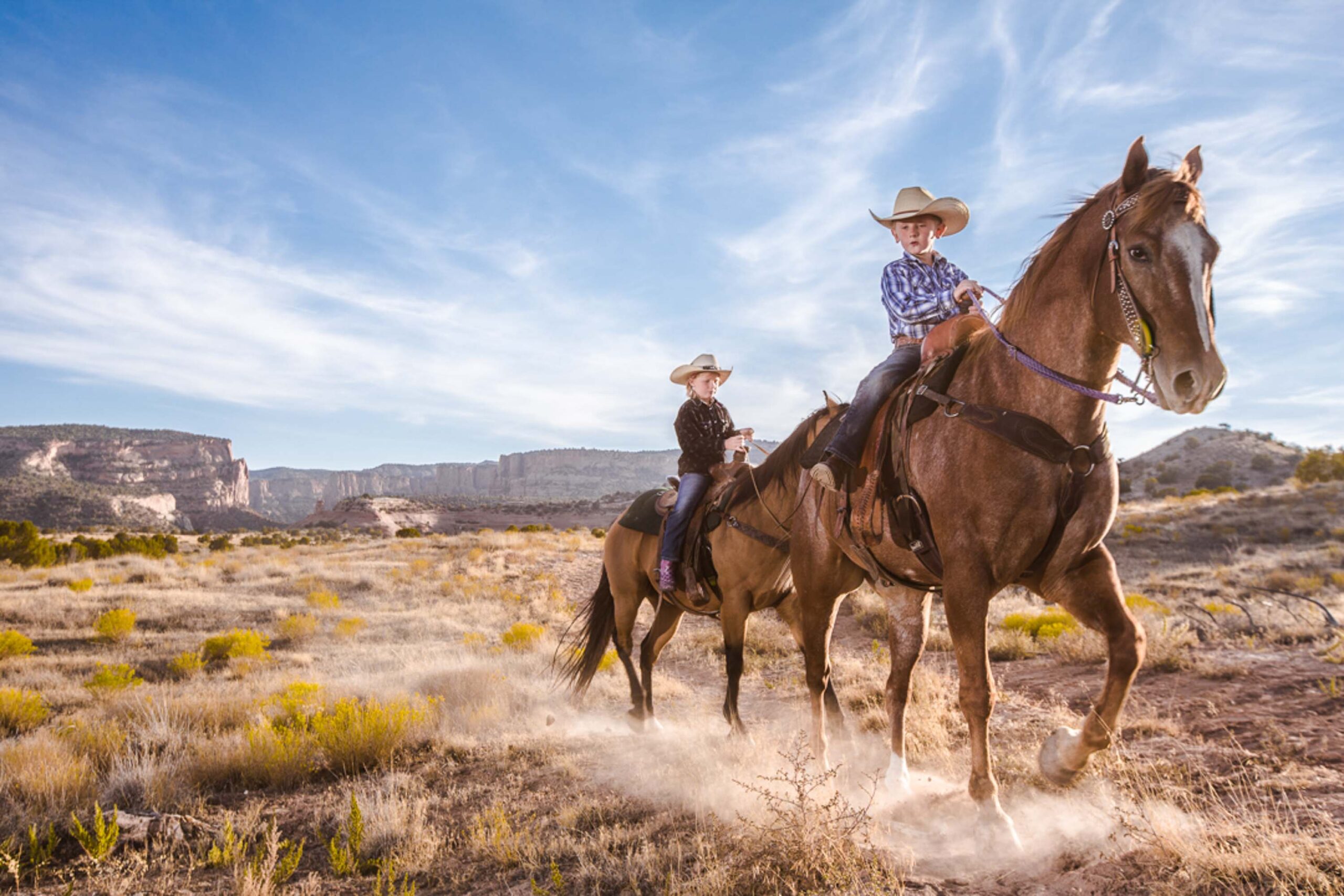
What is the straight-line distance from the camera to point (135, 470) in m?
124

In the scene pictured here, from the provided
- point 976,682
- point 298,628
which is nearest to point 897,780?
point 976,682

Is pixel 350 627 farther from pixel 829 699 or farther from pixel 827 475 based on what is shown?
pixel 827 475

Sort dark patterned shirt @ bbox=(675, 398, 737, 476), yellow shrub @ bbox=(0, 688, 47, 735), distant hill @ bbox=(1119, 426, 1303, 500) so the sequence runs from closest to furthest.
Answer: dark patterned shirt @ bbox=(675, 398, 737, 476), yellow shrub @ bbox=(0, 688, 47, 735), distant hill @ bbox=(1119, 426, 1303, 500)

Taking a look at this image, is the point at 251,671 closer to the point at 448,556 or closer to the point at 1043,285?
the point at 1043,285

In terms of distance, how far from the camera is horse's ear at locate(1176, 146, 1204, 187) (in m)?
2.65

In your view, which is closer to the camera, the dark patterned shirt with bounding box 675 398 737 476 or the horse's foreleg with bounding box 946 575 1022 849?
the horse's foreleg with bounding box 946 575 1022 849

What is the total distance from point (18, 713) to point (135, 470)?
149162 millimetres

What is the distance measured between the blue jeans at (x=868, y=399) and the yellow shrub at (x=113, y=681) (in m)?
8.69

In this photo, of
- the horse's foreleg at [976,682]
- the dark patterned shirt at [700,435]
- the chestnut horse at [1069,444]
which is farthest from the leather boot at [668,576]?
the horse's foreleg at [976,682]

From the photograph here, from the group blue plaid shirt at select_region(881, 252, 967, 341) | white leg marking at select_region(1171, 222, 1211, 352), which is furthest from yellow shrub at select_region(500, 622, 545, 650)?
white leg marking at select_region(1171, 222, 1211, 352)

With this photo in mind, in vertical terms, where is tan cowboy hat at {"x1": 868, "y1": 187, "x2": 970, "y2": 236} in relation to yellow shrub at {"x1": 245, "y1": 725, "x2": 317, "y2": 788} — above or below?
above

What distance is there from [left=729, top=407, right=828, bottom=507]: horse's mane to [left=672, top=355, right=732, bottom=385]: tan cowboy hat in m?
1.14

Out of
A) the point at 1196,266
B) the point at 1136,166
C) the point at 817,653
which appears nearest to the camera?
the point at 1196,266

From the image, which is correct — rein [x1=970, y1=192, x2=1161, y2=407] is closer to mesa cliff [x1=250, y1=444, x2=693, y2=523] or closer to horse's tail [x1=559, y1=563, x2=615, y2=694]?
horse's tail [x1=559, y1=563, x2=615, y2=694]
